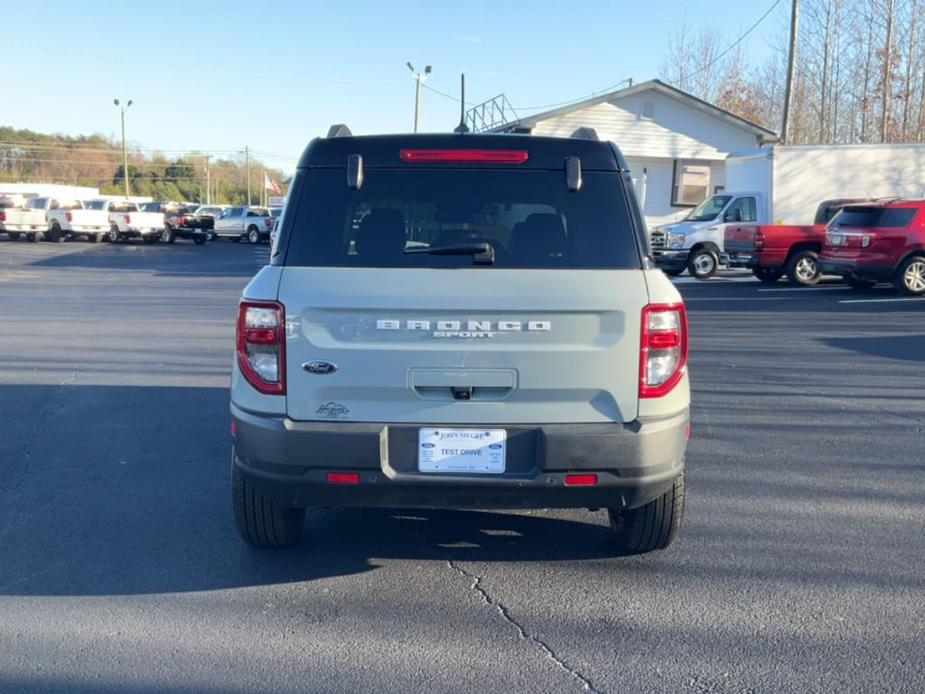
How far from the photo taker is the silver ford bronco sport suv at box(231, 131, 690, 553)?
3.74 metres

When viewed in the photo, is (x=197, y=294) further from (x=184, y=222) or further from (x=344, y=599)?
(x=184, y=222)

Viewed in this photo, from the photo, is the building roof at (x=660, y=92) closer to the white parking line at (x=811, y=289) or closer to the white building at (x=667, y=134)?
the white building at (x=667, y=134)

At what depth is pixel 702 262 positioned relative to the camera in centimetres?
2133

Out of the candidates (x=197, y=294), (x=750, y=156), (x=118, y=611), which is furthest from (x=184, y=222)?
(x=118, y=611)

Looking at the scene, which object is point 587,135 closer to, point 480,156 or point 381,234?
point 480,156

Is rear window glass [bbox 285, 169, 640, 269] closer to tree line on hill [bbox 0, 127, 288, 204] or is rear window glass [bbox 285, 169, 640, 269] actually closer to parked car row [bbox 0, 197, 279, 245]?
parked car row [bbox 0, 197, 279, 245]

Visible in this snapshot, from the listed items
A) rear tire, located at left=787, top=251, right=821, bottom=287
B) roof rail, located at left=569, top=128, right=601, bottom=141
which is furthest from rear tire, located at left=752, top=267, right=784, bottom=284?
roof rail, located at left=569, top=128, right=601, bottom=141

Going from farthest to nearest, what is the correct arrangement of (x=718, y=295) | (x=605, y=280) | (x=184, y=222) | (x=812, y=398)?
(x=184, y=222)
(x=718, y=295)
(x=812, y=398)
(x=605, y=280)

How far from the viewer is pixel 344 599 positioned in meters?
4.14

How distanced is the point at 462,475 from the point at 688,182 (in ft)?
97.7

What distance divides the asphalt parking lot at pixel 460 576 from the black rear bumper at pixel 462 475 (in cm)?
56

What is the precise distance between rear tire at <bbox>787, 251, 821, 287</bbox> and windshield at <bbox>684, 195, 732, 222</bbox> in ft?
8.09

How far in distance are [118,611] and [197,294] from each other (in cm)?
1487

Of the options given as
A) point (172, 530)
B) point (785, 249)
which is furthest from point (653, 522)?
point (785, 249)
